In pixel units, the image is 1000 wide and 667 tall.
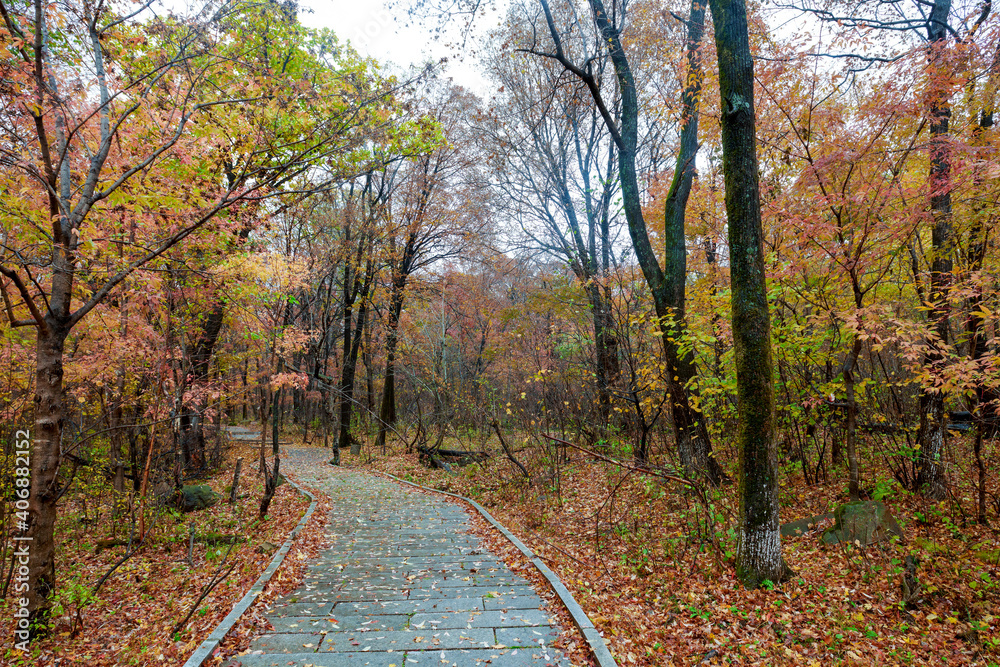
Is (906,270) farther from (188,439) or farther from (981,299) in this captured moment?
(188,439)

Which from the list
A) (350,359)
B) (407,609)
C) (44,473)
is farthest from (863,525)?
(350,359)

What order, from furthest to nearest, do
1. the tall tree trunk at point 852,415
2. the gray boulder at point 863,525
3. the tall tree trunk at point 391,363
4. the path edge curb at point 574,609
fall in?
1. the tall tree trunk at point 391,363
2. the tall tree trunk at point 852,415
3. the gray boulder at point 863,525
4. the path edge curb at point 574,609

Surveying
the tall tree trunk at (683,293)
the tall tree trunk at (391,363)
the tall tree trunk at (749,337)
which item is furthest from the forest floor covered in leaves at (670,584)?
the tall tree trunk at (391,363)

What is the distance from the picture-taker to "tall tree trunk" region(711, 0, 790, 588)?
477 cm

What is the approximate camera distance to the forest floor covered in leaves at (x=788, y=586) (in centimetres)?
400

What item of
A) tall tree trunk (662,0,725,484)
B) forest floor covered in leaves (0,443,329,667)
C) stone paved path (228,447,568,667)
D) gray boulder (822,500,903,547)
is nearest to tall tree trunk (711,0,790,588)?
gray boulder (822,500,903,547)

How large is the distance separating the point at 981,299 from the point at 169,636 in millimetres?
9799

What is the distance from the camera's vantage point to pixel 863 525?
5.71 metres

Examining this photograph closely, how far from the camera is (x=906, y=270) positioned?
8.55 metres

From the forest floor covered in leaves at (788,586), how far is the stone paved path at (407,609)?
2.57 ft

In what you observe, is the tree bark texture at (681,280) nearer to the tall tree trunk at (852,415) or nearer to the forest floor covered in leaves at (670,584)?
the forest floor covered in leaves at (670,584)

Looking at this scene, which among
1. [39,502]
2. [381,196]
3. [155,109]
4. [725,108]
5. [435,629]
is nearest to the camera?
[435,629]

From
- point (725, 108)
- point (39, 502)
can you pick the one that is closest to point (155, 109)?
point (39, 502)

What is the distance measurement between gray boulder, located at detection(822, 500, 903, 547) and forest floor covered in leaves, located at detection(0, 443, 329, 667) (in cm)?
650
